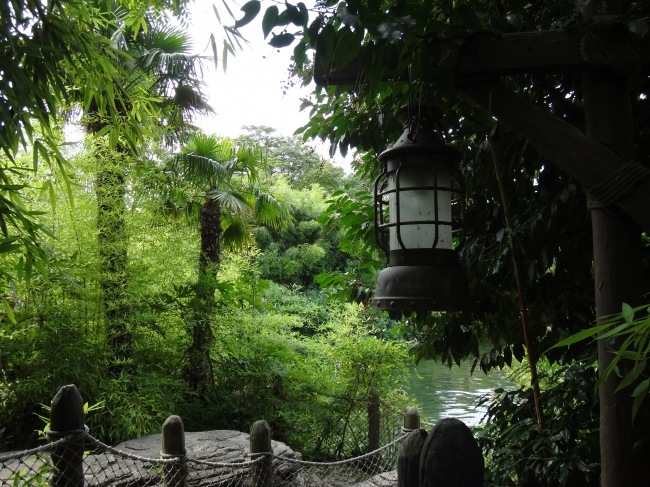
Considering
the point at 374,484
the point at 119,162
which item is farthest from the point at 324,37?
the point at 119,162

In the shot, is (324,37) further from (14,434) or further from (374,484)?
(14,434)

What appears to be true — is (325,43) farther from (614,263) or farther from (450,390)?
(450,390)

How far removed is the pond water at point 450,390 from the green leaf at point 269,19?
7.42 meters

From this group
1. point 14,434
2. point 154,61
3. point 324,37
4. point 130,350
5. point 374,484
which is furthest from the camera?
point 154,61

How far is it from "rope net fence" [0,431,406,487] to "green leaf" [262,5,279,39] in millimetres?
1557

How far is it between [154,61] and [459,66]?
210 inches

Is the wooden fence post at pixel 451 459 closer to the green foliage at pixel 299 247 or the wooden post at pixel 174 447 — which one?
the wooden post at pixel 174 447

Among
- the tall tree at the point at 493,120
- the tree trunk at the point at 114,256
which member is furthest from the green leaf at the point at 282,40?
the tree trunk at the point at 114,256

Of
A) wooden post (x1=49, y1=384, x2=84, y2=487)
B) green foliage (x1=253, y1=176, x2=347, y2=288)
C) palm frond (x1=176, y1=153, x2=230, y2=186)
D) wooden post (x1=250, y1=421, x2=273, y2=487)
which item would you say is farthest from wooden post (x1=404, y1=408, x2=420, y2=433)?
green foliage (x1=253, y1=176, x2=347, y2=288)

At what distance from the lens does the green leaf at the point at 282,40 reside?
1056 mm

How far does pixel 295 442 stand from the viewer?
5.32 m

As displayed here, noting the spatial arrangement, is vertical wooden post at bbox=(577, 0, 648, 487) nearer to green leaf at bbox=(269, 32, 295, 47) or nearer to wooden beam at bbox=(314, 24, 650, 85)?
wooden beam at bbox=(314, 24, 650, 85)

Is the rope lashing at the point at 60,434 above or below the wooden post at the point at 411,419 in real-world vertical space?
above

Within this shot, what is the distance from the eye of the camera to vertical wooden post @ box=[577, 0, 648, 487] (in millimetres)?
1187
